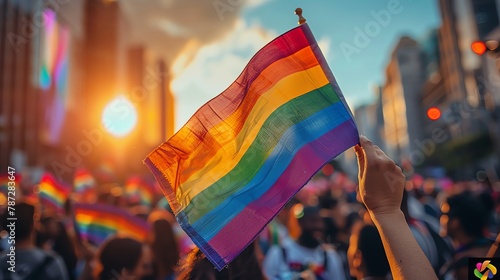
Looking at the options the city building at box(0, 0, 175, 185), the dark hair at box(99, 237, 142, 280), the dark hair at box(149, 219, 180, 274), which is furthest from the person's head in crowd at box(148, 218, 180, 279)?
the city building at box(0, 0, 175, 185)

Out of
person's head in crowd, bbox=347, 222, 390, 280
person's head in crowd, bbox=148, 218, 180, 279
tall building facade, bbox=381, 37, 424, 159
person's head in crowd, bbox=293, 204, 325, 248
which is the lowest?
tall building facade, bbox=381, 37, 424, 159

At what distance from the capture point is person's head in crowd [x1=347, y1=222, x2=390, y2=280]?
3292mm

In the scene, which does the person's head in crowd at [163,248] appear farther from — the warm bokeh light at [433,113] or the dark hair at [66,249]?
the warm bokeh light at [433,113]

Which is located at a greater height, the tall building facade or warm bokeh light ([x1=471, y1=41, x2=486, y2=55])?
warm bokeh light ([x1=471, y1=41, x2=486, y2=55])

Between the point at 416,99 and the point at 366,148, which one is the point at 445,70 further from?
the point at 366,148

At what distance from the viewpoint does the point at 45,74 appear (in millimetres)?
55938

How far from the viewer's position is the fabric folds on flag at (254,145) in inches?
92.0

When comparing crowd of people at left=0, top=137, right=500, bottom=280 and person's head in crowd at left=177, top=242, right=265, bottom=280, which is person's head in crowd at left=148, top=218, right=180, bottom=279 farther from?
person's head in crowd at left=177, top=242, right=265, bottom=280

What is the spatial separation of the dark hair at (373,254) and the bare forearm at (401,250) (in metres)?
1.73

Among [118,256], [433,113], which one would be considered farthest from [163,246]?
[433,113]

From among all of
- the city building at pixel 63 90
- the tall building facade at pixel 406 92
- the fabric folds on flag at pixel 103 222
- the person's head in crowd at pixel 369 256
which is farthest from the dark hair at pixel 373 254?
the tall building facade at pixel 406 92

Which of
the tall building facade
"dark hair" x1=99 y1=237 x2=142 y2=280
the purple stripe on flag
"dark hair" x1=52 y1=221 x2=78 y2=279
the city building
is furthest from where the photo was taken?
the tall building facade

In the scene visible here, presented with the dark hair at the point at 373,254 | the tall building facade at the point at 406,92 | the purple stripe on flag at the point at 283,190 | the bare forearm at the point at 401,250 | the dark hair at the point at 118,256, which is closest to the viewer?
the bare forearm at the point at 401,250

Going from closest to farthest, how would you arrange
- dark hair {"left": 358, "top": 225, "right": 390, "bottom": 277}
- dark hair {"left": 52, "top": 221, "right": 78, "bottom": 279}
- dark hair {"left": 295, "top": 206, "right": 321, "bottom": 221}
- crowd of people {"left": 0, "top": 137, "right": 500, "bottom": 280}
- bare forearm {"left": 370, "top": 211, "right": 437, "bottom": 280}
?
bare forearm {"left": 370, "top": 211, "right": 437, "bottom": 280}, crowd of people {"left": 0, "top": 137, "right": 500, "bottom": 280}, dark hair {"left": 358, "top": 225, "right": 390, "bottom": 277}, dark hair {"left": 295, "top": 206, "right": 321, "bottom": 221}, dark hair {"left": 52, "top": 221, "right": 78, "bottom": 279}
